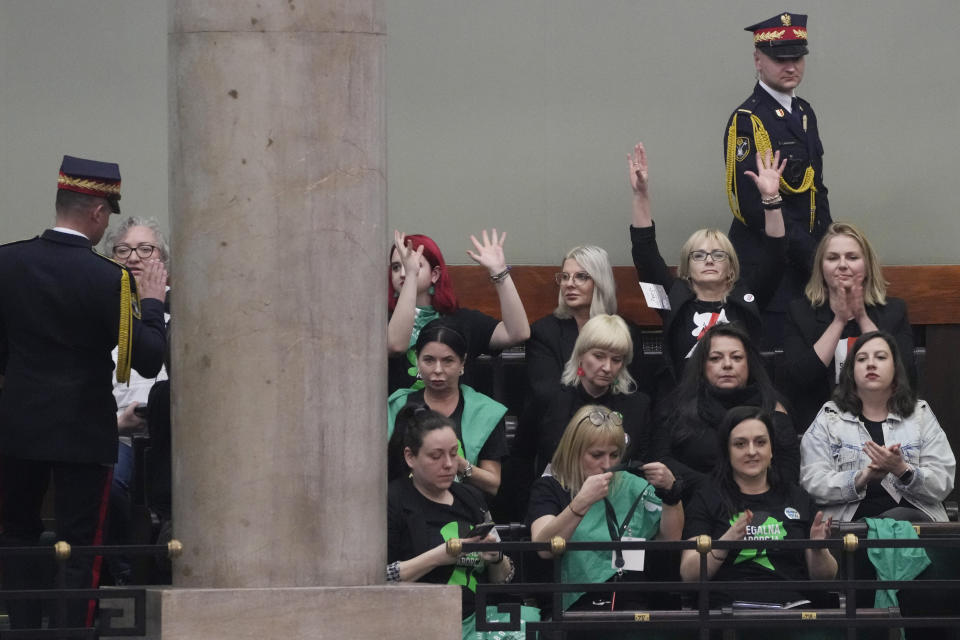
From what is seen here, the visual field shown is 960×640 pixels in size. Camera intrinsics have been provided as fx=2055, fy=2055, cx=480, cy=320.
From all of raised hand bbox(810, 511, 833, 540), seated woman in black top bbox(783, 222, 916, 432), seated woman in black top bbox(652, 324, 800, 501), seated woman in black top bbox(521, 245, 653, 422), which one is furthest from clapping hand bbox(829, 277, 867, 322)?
raised hand bbox(810, 511, 833, 540)

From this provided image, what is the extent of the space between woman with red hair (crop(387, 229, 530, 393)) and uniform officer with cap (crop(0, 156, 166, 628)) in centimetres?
165

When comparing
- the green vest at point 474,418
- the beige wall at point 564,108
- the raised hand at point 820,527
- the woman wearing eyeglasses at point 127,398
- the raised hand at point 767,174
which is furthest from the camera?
the beige wall at point 564,108

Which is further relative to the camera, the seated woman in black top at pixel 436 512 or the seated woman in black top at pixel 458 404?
the seated woman in black top at pixel 458 404

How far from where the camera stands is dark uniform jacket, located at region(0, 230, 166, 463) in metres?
6.75

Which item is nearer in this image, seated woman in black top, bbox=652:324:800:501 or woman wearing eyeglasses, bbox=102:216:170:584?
woman wearing eyeglasses, bbox=102:216:170:584

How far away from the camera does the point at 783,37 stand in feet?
30.4

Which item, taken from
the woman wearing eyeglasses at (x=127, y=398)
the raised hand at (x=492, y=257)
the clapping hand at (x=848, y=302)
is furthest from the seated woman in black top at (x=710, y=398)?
the woman wearing eyeglasses at (x=127, y=398)

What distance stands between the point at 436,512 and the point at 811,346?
209 cm

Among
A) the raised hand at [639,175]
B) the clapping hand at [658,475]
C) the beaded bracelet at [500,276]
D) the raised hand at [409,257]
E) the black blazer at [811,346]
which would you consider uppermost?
the raised hand at [639,175]

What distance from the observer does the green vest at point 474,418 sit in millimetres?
7836

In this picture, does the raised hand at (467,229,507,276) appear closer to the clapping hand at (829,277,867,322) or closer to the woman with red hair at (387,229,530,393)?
the woman with red hair at (387,229,530,393)

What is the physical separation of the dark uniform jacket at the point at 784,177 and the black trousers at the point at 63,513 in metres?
3.58

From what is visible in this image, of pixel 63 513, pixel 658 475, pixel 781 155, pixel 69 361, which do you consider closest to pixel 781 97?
pixel 781 155

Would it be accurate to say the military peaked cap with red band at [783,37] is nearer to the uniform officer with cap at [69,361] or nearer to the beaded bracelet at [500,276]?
the beaded bracelet at [500,276]
